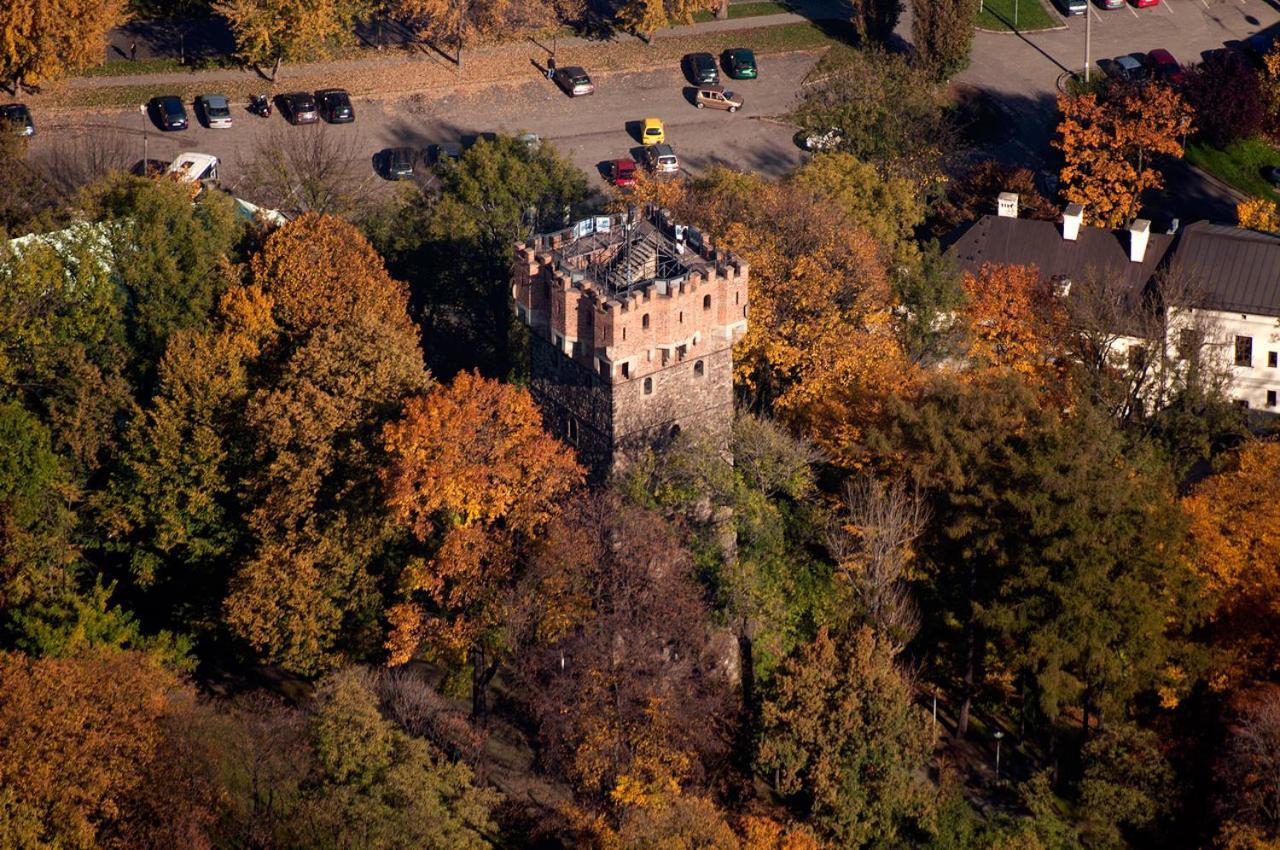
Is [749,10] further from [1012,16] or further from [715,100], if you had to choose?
[1012,16]

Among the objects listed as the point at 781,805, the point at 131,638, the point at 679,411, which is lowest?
the point at 781,805

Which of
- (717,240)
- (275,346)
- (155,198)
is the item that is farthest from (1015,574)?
(155,198)

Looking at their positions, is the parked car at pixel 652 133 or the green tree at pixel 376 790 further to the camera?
the parked car at pixel 652 133

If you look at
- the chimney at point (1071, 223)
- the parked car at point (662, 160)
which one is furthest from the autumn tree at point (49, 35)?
the chimney at point (1071, 223)

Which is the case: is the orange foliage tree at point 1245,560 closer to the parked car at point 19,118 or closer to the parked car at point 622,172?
the parked car at point 622,172

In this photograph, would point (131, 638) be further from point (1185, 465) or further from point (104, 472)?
point (1185, 465)
